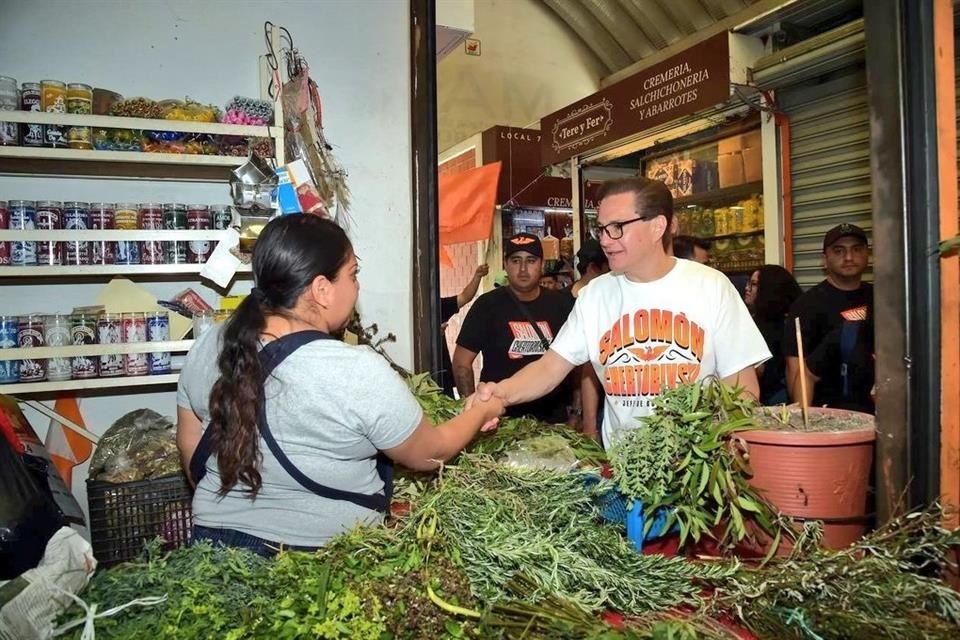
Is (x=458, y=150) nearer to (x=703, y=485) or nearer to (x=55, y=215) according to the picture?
(x=55, y=215)

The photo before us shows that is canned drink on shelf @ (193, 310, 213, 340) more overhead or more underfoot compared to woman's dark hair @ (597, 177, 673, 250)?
more underfoot

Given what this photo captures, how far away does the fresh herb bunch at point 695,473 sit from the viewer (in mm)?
1547

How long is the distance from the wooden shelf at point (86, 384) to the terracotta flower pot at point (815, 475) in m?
2.10

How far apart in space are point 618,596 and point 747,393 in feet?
3.43

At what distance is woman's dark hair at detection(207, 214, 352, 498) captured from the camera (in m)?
1.51

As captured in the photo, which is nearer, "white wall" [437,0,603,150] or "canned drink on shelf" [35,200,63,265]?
"canned drink on shelf" [35,200,63,265]

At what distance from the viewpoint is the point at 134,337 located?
2711 mm

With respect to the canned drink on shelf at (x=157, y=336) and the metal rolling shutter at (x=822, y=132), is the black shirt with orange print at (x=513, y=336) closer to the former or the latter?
the canned drink on shelf at (x=157, y=336)

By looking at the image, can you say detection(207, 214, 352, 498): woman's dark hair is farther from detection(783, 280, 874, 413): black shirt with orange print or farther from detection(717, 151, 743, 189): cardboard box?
detection(717, 151, 743, 189): cardboard box

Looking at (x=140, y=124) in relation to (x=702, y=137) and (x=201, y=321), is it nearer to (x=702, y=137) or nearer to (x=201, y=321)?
(x=201, y=321)

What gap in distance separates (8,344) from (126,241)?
59 centimetres

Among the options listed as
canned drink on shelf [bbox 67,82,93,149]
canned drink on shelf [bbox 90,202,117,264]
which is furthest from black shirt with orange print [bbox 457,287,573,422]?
canned drink on shelf [bbox 67,82,93,149]

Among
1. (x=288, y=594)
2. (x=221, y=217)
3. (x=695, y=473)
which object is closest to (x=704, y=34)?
(x=221, y=217)

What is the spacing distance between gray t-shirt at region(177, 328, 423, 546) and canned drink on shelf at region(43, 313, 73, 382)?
1.31 m
